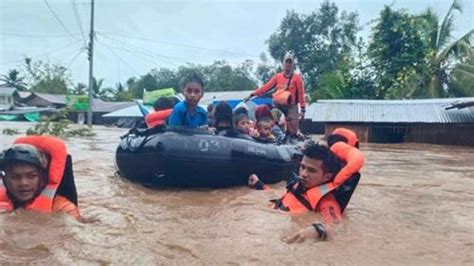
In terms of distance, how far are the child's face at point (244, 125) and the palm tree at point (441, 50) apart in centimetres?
1845

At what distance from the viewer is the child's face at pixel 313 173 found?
3.99 metres

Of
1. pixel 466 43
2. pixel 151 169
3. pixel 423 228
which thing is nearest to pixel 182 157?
pixel 151 169

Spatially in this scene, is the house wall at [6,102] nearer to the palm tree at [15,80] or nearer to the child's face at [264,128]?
the palm tree at [15,80]

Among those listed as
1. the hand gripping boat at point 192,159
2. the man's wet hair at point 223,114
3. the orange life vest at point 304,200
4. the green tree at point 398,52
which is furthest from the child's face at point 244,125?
the green tree at point 398,52

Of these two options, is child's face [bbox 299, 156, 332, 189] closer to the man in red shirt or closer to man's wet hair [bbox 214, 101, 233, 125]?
man's wet hair [bbox 214, 101, 233, 125]

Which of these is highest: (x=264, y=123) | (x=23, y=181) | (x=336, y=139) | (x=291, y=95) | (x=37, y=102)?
(x=37, y=102)

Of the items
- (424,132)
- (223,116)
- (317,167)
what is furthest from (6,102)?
(317,167)

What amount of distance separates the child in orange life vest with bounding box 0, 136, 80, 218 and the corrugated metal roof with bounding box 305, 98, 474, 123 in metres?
17.3

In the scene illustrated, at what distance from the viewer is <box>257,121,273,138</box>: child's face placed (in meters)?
6.48

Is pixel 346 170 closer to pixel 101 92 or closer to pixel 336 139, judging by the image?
pixel 336 139

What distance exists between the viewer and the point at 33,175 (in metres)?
3.56

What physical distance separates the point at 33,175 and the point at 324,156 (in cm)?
220

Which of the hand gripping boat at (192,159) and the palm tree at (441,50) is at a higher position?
the palm tree at (441,50)

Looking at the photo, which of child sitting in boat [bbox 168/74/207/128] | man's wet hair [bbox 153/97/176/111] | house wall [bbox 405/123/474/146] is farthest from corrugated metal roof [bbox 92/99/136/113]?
child sitting in boat [bbox 168/74/207/128]
